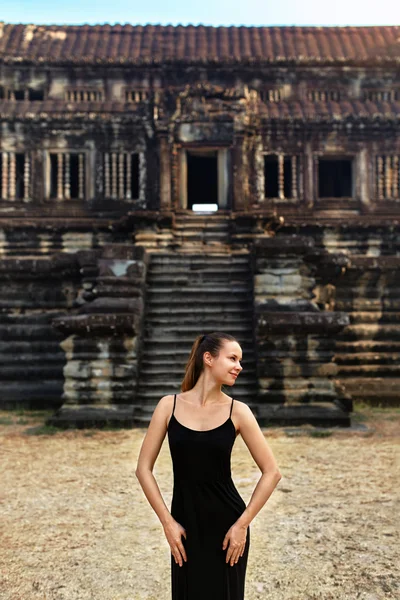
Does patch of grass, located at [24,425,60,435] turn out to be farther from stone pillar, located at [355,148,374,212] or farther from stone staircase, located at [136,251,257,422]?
stone pillar, located at [355,148,374,212]

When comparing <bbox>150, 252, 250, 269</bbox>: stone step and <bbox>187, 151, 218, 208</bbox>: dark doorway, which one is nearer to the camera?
<bbox>150, 252, 250, 269</bbox>: stone step

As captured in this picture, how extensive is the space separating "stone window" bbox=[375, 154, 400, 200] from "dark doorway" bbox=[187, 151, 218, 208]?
5647 millimetres

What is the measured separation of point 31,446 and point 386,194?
1286 cm

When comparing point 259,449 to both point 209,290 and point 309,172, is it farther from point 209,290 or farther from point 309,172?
point 309,172

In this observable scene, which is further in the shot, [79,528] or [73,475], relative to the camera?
[73,475]

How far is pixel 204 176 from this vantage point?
70.4ft

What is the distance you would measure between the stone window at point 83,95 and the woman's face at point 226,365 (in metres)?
17.6

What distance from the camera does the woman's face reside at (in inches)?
101

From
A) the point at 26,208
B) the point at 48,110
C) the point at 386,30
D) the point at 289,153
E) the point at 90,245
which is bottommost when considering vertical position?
the point at 90,245

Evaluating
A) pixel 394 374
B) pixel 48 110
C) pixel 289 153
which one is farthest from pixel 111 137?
pixel 394 374

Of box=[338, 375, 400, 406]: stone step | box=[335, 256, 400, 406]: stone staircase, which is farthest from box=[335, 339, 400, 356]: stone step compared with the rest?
box=[338, 375, 400, 406]: stone step

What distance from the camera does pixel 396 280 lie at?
36.1ft

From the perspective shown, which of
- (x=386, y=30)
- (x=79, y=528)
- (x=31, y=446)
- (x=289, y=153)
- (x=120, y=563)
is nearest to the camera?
(x=120, y=563)

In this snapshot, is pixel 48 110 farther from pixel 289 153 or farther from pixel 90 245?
pixel 289 153
